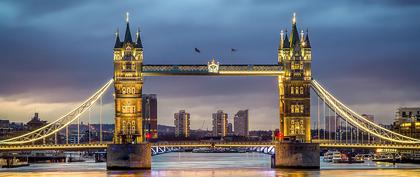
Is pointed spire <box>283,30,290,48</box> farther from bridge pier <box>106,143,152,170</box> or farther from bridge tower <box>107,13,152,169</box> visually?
bridge pier <box>106,143,152,170</box>

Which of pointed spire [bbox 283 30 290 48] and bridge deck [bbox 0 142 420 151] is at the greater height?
pointed spire [bbox 283 30 290 48]

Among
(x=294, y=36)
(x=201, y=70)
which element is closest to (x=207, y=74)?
(x=201, y=70)

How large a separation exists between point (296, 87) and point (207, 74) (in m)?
12.2

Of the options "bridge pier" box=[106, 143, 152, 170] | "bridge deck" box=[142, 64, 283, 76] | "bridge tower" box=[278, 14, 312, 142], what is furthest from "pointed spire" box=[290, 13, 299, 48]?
"bridge pier" box=[106, 143, 152, 170]

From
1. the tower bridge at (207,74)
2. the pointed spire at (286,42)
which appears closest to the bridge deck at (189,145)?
the tower bridge at (207,74)

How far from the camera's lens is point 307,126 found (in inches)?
6068

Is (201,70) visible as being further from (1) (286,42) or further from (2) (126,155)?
(2) (126,155)

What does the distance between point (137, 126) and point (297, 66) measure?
22465mm

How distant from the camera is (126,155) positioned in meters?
147

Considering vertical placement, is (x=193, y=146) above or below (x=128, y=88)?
below

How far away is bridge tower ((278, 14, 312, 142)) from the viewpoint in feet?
502

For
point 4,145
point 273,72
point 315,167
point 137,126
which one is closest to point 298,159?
point 315,167

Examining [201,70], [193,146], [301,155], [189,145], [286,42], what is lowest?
[301,155]

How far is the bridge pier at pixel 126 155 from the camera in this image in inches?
5797
